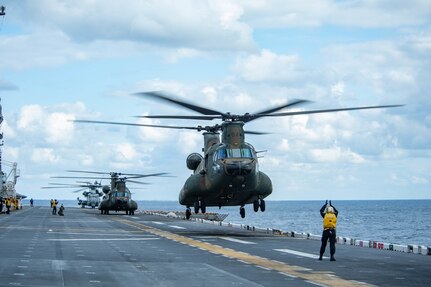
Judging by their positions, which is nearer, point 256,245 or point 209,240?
point 256,245

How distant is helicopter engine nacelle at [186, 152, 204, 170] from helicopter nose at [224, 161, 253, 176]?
7391 millimetres

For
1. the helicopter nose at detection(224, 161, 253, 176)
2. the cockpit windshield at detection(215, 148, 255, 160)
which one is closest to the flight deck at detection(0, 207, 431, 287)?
the helicopter nose at detection(224, 161, 253, 176)

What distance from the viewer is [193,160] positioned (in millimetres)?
48250

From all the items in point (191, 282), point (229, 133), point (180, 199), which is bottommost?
point (191, 282)

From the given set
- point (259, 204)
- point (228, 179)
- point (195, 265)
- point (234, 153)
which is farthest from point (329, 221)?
point (259, 204)

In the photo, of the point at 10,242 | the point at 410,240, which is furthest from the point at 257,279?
the point at 410,240

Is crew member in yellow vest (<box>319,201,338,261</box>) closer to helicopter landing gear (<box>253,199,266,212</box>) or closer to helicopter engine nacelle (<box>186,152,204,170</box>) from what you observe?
helicopter landing gear (<box>253,199,266,212</box>)

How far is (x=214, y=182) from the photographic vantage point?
42125 millimetres

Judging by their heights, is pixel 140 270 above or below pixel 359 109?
below

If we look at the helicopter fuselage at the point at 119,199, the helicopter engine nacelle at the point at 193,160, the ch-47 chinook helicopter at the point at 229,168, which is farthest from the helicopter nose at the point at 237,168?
the helicopter fuselage at the point at 119,199

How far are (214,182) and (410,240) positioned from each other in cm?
7040

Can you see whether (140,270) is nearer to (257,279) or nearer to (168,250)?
(257,279)

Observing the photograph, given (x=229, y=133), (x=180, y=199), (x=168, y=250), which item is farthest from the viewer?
(x=180, y=199)

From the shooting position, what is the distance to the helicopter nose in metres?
40.5
